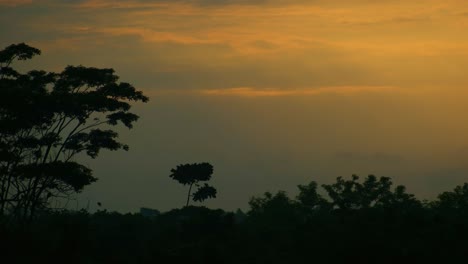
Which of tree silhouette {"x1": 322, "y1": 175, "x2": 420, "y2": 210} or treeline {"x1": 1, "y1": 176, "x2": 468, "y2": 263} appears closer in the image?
treeline {"x1": 1, "y1": 176, "x2": 468, "y2": 263}

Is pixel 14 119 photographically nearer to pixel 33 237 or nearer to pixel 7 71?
pixel 7 71

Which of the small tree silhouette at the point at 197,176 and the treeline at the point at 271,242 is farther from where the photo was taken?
the small tree silhouette at the point at 197,176

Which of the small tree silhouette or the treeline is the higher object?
the small tree silhouette

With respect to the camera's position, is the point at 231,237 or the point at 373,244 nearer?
the point at 373,244

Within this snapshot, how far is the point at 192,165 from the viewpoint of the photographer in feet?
225

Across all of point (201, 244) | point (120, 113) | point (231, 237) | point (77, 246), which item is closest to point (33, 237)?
point (77, 246)

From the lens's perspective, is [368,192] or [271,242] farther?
[368,192]

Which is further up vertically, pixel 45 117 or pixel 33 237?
pixel 45 117

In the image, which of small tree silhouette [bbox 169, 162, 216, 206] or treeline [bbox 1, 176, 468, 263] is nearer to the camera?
treeline [bbox 1, 176, 468, 263]

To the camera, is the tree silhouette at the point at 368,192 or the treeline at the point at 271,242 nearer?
the treeline at the point at 271,242

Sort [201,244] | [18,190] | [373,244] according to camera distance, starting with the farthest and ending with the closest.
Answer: [18,190] → [201,244] → [373,244]

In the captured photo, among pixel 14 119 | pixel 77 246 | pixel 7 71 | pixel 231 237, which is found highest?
pixel 7 71

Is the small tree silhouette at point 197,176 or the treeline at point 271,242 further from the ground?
the small tree silhouette at point 197,176

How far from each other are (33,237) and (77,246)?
82.2 inches
